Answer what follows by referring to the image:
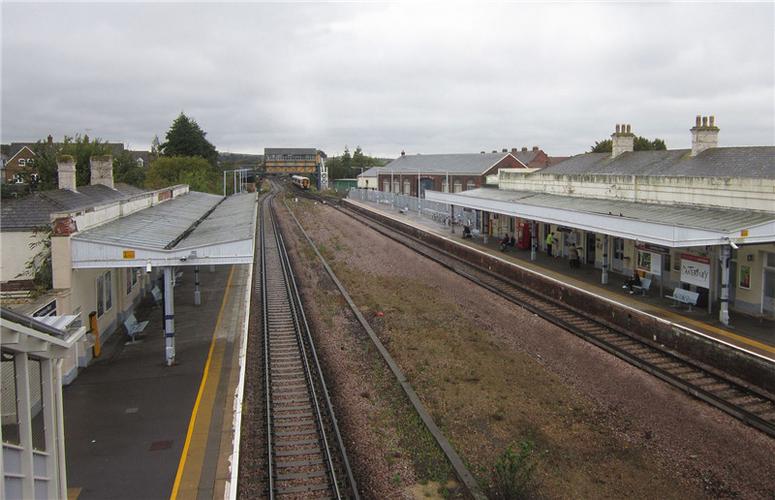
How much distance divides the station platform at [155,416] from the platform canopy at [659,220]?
1237 centimetres

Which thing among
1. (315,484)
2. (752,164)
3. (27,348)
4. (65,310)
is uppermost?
(752,164)

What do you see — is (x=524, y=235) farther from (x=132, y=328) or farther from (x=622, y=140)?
(x=132, y=328)

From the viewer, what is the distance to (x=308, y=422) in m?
11.7

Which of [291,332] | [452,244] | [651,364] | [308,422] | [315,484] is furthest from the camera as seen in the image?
[452,244]

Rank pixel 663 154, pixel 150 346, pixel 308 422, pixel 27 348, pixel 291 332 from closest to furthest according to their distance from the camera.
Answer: pixel 27 348
pixel 308 422
pixel 150 346
pixel 291 332
pixel 663 154

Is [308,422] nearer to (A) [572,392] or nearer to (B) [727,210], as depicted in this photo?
(A) [572,392]

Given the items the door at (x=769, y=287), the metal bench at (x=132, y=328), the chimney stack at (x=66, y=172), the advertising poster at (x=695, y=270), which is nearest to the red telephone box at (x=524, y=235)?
the advertising poster at (x=695, y=270)

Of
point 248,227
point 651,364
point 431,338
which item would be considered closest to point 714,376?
point 651,364

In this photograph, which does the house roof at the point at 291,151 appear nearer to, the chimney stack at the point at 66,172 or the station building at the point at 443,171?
the station building at the point at 443,171

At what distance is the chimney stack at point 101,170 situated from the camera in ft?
96.6

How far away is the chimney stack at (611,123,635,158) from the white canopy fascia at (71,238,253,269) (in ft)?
73.8

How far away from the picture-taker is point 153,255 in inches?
579

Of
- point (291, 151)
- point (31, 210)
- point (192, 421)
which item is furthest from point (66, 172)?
point (291, 151)

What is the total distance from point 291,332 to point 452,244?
691 inches
